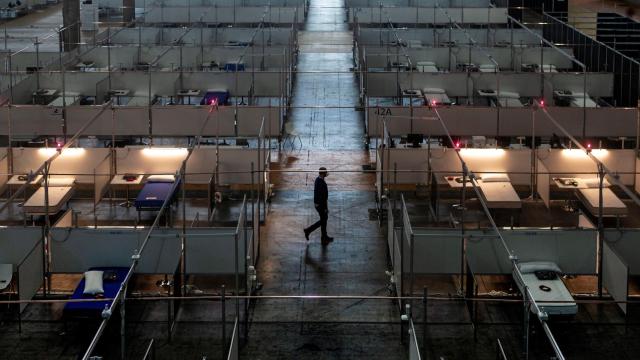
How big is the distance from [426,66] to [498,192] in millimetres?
8874

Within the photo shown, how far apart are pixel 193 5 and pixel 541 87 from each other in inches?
650

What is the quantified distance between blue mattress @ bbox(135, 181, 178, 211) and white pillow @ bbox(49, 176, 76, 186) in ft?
3.73

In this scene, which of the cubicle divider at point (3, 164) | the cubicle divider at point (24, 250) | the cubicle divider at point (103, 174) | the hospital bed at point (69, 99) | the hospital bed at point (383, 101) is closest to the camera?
the cubicle divider at point (24, 250)

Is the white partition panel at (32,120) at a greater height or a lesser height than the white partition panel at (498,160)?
greater

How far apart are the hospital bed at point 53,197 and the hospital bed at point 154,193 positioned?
1.06 meters

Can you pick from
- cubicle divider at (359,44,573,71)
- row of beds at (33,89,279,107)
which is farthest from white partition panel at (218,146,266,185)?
cubicle divider at (359,44,573,71)

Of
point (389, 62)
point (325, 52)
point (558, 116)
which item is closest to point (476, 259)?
point (558, 116)

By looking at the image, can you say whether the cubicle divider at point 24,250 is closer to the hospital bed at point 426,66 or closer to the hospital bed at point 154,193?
the hospital bed at point 154,193

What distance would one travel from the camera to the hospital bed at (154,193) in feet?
45.0

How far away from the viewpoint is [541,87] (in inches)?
761

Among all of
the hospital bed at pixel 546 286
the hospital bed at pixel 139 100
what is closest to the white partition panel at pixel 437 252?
the hospital bed at pixel 546 286

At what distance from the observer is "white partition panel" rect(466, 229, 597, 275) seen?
11.3 m

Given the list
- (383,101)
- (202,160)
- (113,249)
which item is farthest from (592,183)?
(383,101)

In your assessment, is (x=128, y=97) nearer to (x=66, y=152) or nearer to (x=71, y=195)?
(x=66, y=152)
